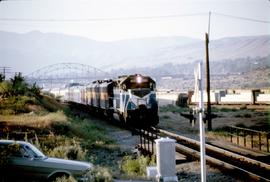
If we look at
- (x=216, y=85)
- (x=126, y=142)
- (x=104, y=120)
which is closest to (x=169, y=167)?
(x=126, y=142)

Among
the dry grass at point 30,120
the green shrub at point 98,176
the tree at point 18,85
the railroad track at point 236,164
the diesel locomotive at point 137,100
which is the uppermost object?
the tree at point 18,85

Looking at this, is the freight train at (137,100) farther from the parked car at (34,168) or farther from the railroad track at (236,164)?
the parked car at (34,168)

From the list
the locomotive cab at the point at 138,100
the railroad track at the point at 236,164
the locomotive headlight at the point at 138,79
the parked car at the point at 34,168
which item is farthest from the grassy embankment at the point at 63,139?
the locomotive headlight at the point at 138,79

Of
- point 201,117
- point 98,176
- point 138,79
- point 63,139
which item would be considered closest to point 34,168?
point 98,176

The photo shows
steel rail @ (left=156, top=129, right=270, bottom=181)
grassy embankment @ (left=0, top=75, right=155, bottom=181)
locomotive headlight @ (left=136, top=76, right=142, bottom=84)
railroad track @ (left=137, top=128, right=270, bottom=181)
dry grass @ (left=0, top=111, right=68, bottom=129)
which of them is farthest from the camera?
locomotive headlight @ (left=136, top=76, right=142, bottom=84)

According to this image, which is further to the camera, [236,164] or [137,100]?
[137,100]

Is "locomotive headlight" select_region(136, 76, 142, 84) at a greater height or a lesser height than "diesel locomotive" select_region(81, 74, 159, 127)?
greater

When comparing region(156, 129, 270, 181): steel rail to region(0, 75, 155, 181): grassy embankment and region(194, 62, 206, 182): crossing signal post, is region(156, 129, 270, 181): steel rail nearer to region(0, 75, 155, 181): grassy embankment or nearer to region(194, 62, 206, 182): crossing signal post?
region(0, 75, 155, 181): grassy embankment

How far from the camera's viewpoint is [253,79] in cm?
12550

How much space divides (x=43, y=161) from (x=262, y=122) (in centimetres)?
2257

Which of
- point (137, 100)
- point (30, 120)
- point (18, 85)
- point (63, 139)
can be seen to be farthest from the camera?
point (18, 85)

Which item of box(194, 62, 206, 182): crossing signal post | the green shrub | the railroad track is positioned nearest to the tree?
the railroad track

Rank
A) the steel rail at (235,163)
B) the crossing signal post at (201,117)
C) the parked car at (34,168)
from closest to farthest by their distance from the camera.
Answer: the crossing signal post at (201,117) → the parked car at (34,168) → the steel rail at (235,163)

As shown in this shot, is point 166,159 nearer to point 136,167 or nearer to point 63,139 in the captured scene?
point 136,167
